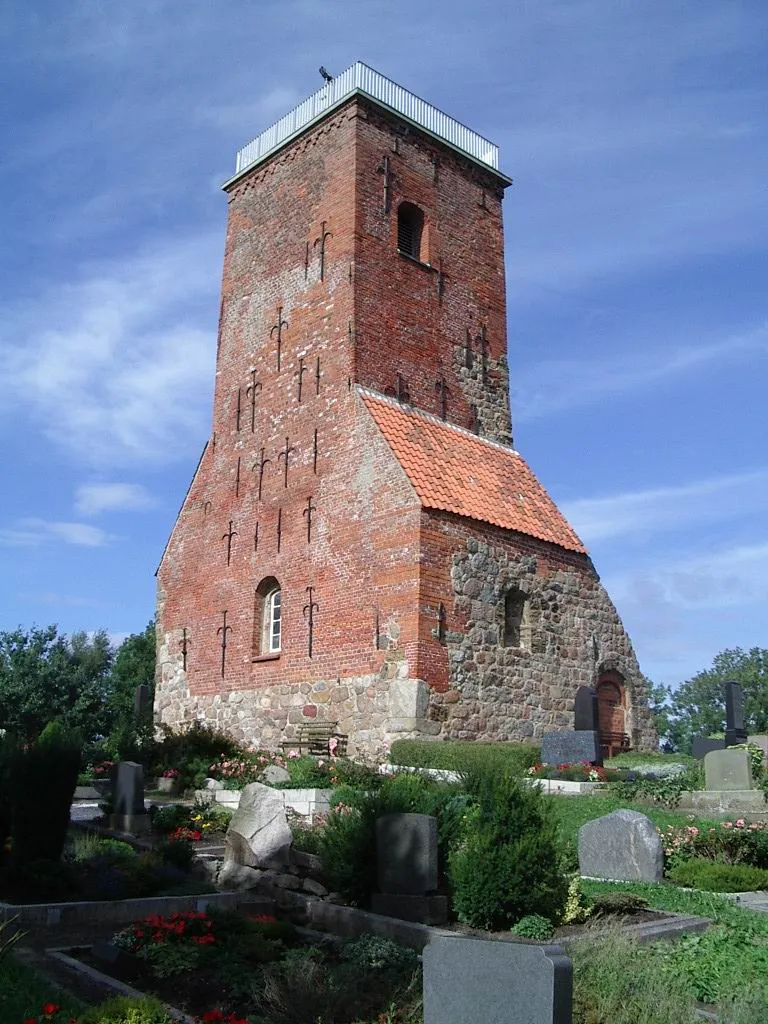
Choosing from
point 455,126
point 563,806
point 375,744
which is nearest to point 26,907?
point 563,806

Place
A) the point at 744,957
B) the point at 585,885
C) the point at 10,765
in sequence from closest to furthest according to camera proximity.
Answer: the point at 744,957 → the point at 585,885 → the point at 10,765

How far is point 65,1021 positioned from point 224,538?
17019 mm

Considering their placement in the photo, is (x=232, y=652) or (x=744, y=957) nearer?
(x=744, y=957)

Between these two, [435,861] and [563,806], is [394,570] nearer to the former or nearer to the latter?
[563,806]

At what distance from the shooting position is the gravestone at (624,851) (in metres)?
10.0

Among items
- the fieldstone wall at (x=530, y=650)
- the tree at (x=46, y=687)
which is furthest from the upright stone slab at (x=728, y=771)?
the tree at (x=46, y=687)

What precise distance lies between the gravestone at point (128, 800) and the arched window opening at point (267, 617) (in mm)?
7228

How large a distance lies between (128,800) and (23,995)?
745cm

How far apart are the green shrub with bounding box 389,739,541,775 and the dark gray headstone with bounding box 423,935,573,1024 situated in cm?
1043

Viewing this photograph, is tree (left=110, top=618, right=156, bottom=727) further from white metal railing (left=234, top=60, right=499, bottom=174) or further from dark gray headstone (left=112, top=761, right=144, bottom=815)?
dark gray headstone (left=112, top=761, right=144, bottom=815)

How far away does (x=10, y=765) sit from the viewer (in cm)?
1038

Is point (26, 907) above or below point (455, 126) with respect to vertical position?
below

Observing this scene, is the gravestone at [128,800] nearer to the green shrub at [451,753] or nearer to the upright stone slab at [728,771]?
the green shrub at [451,753]

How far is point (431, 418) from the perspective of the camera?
20.9 meters
